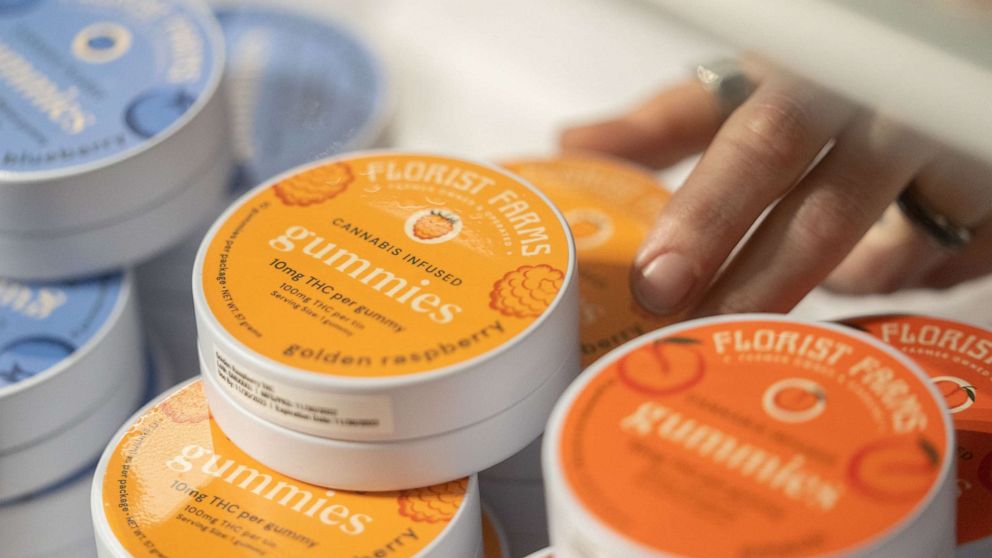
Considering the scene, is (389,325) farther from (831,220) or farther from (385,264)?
(831,220)

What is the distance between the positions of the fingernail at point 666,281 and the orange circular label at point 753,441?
14 cm

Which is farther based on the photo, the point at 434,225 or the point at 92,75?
the point at 92,75

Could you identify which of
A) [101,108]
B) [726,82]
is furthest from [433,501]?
[726,82]

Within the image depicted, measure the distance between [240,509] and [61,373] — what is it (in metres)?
0.24

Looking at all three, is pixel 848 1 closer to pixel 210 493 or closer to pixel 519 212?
pixel 519 212

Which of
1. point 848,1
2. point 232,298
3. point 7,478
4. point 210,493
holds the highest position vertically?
point 848,1

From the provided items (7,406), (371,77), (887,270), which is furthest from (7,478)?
(887,270)

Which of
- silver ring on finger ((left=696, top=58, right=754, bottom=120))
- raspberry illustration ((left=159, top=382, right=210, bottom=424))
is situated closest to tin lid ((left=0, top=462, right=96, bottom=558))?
raspberry illustration ((left=159, top=382, right=210, bottom=424))

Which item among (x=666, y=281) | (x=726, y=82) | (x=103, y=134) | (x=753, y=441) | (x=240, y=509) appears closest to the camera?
(x=753, y=441)

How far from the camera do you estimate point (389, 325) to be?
685 millimetres

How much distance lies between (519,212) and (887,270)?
19.3 inches

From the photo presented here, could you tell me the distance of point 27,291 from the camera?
3.05ft

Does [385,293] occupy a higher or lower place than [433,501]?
higher

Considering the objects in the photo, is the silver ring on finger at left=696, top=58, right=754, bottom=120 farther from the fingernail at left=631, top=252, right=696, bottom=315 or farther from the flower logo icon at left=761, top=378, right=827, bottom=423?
the flower logo icon at left=761, top=378, right=827, bottom=423
